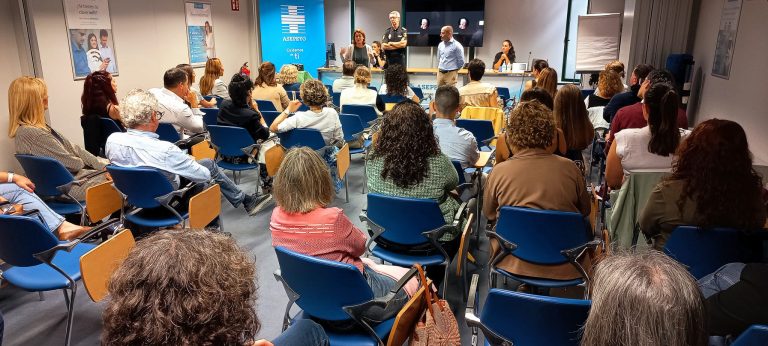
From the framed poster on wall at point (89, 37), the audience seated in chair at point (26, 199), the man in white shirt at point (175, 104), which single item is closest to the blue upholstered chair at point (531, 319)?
the audience seated in chair at point (26, 199)

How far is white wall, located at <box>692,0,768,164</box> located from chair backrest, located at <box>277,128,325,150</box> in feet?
13.7

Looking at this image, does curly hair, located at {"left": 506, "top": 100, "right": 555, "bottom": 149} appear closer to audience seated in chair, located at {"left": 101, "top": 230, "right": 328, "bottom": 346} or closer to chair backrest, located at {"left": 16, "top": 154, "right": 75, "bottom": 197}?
audience seated in chair, located at {"left": 101, "top": 230, "right": 328, "bottom": 346}

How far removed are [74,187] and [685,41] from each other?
7.95 m

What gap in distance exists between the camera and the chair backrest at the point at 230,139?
466cm

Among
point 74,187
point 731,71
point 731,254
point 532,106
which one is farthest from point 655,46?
point 74,187

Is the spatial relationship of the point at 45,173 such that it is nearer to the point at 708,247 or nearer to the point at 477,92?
the point at 708,247

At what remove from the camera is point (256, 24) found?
35.5 ft

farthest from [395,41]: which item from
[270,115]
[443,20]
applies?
[270,115]

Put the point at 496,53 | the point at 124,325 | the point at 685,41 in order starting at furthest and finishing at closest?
the point at 496,53 < the point at 685,41 < the point at 124,325

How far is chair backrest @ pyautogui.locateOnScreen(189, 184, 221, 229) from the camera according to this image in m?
3.13

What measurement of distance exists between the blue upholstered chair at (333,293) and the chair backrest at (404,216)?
1.88 feet

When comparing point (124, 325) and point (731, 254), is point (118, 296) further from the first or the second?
point (731, 254)

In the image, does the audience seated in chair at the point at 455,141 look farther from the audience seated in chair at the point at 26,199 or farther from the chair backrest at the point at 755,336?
the audience seated in chair at the point at 26,199

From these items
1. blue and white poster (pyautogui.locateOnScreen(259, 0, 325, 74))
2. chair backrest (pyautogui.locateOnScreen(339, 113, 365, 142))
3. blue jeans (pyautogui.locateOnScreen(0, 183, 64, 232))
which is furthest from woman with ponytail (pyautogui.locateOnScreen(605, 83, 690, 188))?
blue and white poster (pyautogui.locateOnScreen(259, 0, 325, 74))
